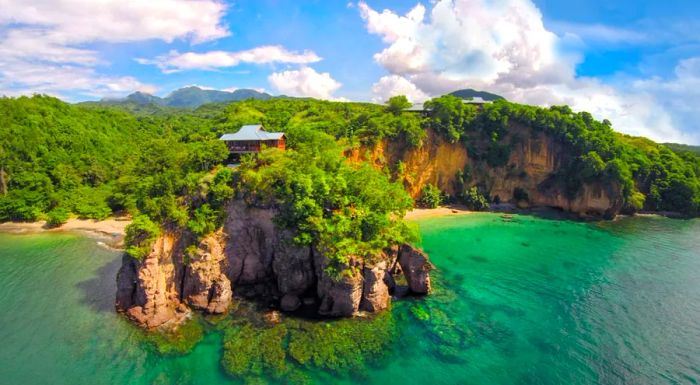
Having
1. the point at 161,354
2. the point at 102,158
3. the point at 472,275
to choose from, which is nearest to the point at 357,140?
the point at 472,275

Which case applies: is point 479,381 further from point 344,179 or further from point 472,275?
point 344,179

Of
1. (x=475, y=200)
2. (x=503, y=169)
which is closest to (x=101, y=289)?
(x=475, y=200)

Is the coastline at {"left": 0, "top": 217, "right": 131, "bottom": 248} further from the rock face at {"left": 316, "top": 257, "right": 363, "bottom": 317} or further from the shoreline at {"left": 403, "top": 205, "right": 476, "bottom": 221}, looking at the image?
the shoreline at {"left": 403, "top": 205, "right": 476, "bottom": 221}

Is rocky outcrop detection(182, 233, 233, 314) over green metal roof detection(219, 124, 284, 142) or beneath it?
beneath

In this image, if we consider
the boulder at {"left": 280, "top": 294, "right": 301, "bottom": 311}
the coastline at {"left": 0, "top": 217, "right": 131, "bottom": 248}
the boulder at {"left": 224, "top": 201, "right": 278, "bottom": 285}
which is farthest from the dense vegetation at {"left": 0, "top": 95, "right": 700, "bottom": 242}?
the boulder at {"left": 280, "top": 294, "right": 301, "bottom": 311}

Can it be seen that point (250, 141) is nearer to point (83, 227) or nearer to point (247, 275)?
point (247, 275)

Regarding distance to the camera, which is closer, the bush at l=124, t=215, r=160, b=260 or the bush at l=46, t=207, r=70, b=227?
the bush at l=124, t=215, r=160, b=260

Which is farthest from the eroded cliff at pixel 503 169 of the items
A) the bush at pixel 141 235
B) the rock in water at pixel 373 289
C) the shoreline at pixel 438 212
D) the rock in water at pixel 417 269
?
the bush at pixel 141 235
